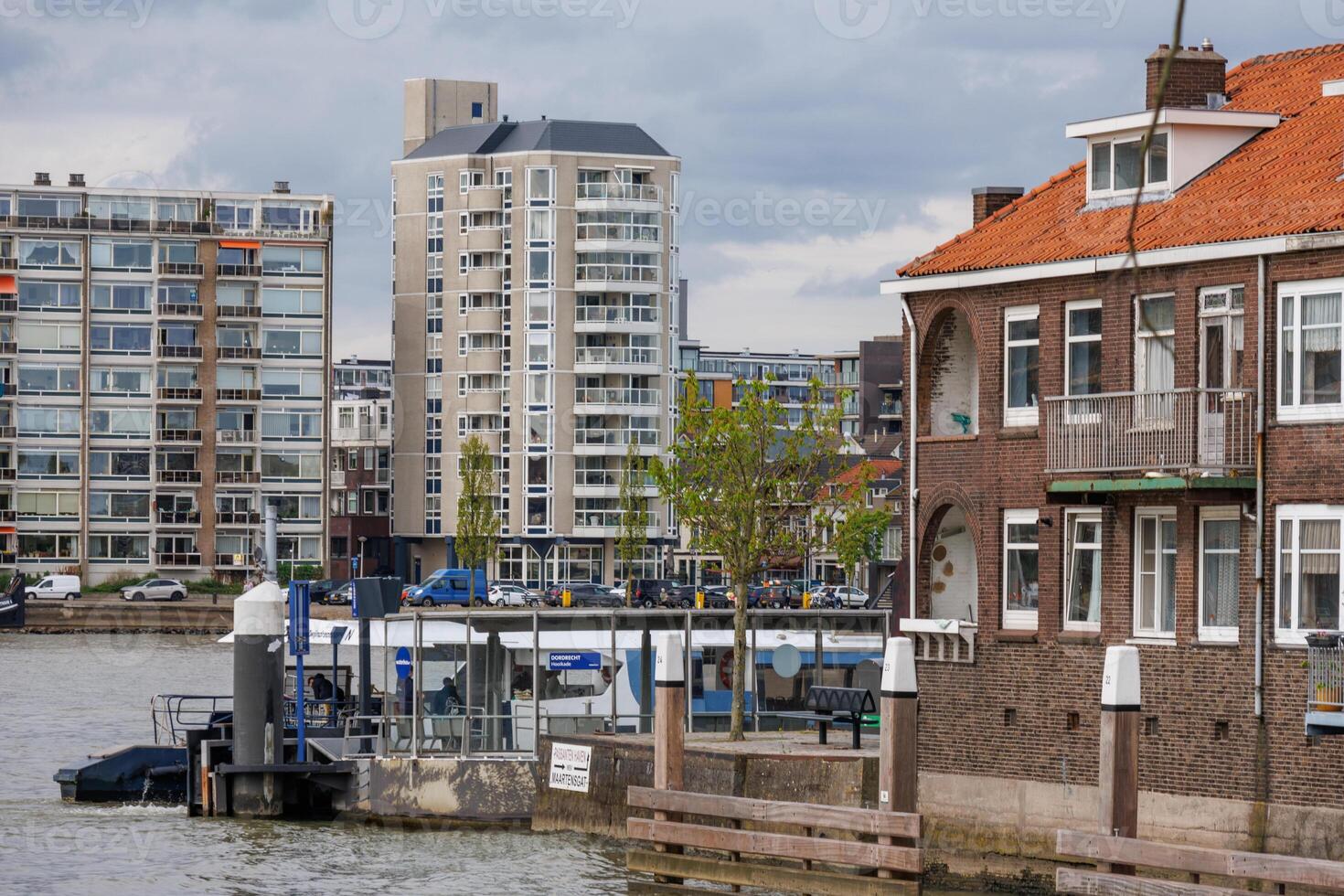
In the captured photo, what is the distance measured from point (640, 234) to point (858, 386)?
145 feet

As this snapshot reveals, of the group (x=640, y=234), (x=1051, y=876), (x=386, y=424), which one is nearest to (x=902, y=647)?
(x=1051, y=876)

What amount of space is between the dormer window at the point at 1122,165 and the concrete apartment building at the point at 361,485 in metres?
112

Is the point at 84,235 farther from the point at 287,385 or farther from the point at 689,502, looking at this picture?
the point at 689,502

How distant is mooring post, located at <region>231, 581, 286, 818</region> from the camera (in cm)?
4012

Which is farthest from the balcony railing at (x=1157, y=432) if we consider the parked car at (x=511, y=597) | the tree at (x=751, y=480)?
the parked car at (x=511, y=597)

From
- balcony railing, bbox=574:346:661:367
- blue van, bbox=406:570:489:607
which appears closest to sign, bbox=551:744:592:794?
blue van, bbox=406:570:489:607

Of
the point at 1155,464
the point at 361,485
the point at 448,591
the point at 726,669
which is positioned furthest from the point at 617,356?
the point at 1155,464

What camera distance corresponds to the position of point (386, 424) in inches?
6526

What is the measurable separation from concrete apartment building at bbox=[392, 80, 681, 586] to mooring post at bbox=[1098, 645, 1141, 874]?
109 metres

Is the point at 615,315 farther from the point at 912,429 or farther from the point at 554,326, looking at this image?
the point at 912,429

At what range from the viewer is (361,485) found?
527 feet

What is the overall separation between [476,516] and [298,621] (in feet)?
294

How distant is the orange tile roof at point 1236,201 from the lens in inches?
1219

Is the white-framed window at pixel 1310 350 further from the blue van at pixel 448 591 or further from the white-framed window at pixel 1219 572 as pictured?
the blue van at pixel 448 591
